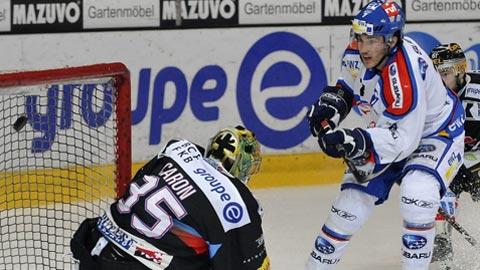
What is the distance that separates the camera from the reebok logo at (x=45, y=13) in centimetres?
600

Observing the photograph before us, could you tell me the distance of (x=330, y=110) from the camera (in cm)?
431

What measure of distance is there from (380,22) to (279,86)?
250 centimetres

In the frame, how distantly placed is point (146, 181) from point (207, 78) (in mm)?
3302

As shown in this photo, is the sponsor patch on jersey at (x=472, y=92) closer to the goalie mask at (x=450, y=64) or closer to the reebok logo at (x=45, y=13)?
the goalie mask at (x=450, y=64)

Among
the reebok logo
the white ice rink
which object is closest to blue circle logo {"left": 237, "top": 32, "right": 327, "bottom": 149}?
the white ice rink

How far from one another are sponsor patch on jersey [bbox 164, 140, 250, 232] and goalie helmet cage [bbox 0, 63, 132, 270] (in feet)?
2.89

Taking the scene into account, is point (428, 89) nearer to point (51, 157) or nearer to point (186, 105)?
point (51, 157)

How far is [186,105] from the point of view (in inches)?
250

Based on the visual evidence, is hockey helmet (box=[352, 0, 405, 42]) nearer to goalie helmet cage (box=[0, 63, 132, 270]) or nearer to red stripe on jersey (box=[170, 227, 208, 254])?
goalie helmet cage (box=[0, 63, 132, 270])

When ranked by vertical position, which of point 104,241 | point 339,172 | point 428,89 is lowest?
point 339,172

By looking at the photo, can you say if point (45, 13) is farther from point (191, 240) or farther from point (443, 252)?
point (191, 240)

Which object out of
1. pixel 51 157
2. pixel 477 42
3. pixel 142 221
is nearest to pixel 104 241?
pixel 142 221

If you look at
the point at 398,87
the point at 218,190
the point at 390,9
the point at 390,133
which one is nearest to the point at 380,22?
the point at 390,9

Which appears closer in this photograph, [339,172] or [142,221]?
[142,221]
